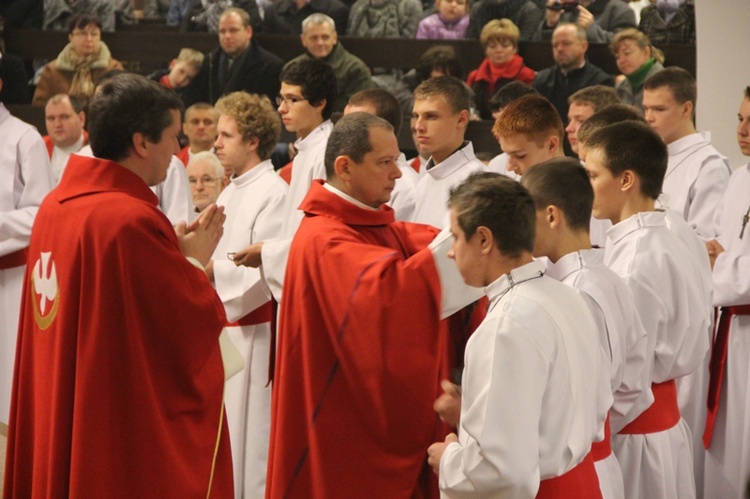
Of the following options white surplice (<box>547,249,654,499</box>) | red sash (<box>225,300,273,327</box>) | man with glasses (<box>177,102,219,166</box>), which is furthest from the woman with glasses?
white surplice (<box>547,249,654,499</box>)

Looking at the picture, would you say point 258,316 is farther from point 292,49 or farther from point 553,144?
point 292,49

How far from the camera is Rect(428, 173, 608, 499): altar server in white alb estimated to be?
9.06ft

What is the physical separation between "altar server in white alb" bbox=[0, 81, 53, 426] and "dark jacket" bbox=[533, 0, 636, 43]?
5327mm

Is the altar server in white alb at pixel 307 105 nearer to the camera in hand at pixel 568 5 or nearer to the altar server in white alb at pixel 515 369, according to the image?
the altar server in white alb at pixel 515 369

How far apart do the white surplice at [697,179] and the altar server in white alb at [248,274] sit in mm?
2265

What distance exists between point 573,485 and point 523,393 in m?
0.49

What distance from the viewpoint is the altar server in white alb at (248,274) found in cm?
546

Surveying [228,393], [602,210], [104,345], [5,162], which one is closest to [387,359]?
[104,345]

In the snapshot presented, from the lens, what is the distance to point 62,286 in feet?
11.2

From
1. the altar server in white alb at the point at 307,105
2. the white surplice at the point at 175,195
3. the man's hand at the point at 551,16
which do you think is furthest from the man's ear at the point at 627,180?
the man's hand at the point at 551,16

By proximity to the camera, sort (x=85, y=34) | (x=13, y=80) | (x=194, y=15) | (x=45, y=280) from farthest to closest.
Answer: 1. (x=194, y=15)
2. (x=13, y=80)
3. (x=85, y=34)
4. (x=45, y=280)

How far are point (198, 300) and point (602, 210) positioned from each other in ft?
5.60

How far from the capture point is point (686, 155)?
20.3ft

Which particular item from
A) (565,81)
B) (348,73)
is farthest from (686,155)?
(348,73)
